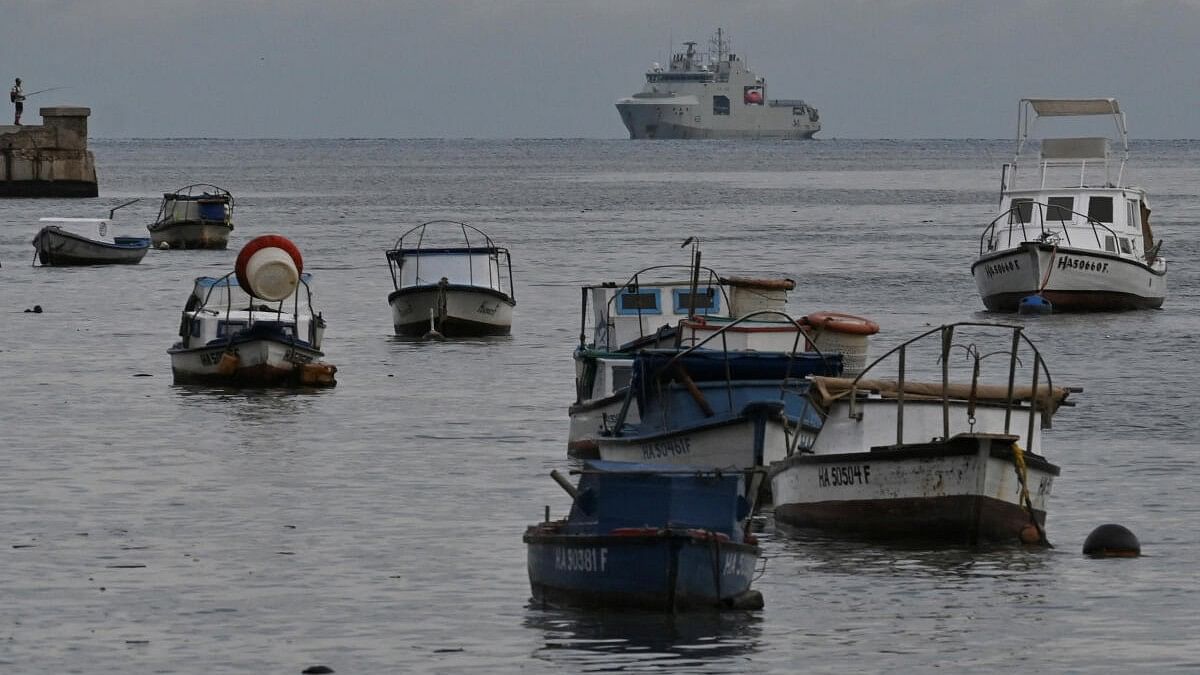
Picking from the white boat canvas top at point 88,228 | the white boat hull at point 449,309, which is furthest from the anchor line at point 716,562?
the white boat canvas top at point 88,228

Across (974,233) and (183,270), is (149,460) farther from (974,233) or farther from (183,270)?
(974,233)

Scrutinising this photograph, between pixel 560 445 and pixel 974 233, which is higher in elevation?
pixel 974 233

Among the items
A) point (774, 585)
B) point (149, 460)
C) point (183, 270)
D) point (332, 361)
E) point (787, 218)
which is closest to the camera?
point (774, 585)

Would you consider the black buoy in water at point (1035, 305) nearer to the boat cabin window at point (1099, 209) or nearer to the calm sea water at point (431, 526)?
the calm sea water at point (431, 526)

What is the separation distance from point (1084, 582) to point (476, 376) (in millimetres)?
19336

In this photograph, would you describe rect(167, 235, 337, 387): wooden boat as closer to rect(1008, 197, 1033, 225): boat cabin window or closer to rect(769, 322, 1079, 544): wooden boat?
rect(769, 322, 1079, 544): wooden boat

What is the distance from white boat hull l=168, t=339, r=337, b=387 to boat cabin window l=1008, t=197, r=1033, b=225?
2055cm

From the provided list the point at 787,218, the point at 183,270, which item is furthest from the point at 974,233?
the point at 183,270

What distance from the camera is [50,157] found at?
105 m

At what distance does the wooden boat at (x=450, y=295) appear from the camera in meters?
44.1

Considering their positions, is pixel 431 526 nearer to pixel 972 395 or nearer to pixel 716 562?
pixel 972 395

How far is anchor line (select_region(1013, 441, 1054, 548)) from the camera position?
2028 cm

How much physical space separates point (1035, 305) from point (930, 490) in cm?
2876

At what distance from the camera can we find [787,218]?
106250 mm
